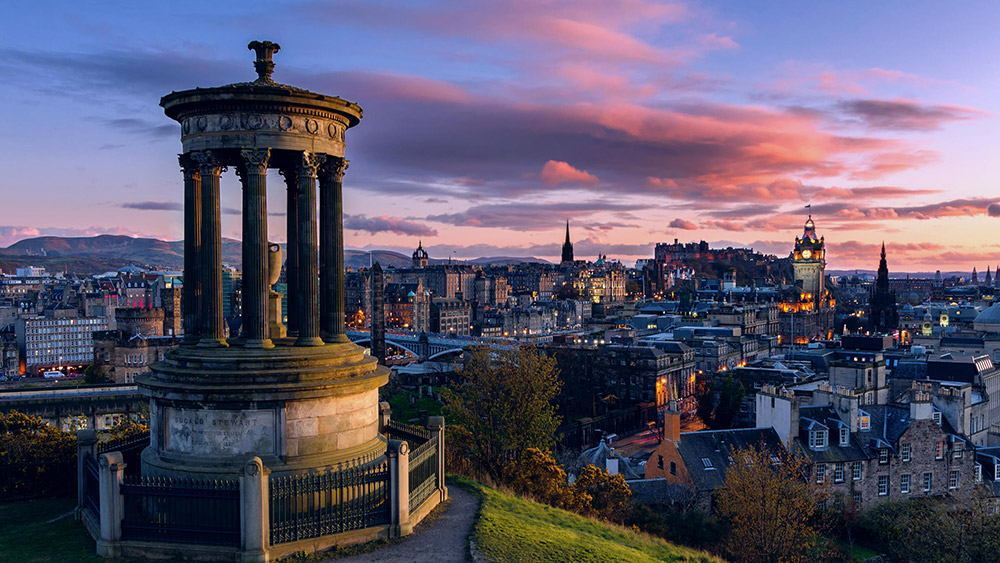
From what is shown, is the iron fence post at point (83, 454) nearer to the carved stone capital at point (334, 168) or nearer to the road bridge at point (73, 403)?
the carved stone capital at point (334, 168)

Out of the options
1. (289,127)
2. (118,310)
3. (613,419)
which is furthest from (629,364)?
(289,127)

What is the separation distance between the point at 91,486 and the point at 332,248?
29.1 ft

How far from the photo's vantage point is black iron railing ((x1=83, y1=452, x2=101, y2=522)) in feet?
60.2

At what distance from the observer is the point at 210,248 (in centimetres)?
2016

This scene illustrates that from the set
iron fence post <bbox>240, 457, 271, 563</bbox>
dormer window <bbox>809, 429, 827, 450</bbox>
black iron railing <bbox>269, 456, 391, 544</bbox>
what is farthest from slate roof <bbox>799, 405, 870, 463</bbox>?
iron fence post <bbox>240, 457, 271, 563</bbox>

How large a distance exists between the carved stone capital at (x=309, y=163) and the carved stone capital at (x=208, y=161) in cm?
216

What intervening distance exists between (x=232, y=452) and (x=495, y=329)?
16660 cm

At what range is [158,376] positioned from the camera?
19.5m

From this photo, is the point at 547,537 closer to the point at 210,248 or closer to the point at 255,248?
the point at 255,248

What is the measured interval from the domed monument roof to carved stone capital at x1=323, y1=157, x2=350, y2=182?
130307 millimetres

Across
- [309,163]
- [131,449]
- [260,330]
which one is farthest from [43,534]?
[309,163]

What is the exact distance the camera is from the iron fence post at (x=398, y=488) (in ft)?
59.9

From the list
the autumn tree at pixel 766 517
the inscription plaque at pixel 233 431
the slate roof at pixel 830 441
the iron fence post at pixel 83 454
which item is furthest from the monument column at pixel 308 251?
the slate roof at pixel 830 441

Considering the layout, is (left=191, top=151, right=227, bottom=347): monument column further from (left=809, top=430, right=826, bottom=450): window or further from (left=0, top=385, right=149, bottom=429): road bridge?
(left=0, top=385, right=149, bottom=429): road bridge
